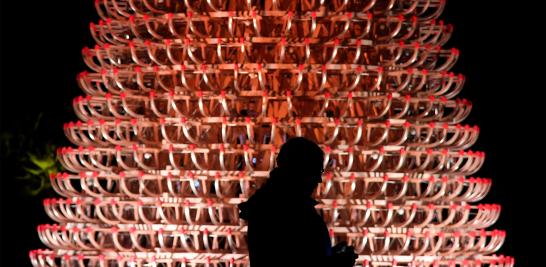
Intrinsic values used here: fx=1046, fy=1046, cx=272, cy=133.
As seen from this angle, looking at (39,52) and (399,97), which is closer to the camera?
(399,97)

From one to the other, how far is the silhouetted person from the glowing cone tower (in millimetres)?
1017

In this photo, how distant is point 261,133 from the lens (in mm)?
3459

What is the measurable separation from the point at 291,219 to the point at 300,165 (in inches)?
5.1

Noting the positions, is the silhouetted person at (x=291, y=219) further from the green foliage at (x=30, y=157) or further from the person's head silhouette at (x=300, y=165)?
the green foliage at (x=30, y=157)

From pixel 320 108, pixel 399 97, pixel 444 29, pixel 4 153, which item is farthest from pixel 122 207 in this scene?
pixel 4 153

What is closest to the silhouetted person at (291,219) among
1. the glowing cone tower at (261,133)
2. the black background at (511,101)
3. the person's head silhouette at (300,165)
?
the person's head silhouette at (300,165)

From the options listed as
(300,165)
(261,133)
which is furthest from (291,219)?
(261,133)

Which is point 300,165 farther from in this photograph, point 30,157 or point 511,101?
point 30,157

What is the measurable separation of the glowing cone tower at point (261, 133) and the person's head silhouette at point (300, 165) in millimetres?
1004

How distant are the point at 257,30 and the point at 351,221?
70 centimetres

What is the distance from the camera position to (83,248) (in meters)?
3.53

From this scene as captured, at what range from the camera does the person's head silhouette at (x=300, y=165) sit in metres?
2.32

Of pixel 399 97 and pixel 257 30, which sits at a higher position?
pixel 257 30

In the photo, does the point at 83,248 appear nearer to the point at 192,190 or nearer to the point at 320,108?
the point at 192,190
